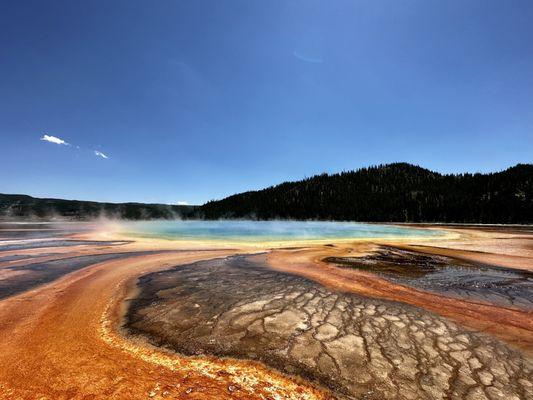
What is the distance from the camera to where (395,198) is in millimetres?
126312

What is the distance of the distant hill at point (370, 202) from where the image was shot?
95438mm

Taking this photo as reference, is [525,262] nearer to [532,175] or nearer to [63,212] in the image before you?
[532,175]

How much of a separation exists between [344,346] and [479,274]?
10998 millimetres

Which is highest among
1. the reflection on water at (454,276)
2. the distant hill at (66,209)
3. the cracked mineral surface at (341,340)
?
the distant hill at (66,209)

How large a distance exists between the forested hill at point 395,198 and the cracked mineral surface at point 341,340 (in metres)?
106

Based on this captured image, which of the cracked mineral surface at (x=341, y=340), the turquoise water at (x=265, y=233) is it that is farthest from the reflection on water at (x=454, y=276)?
the turquoise water at (x=265, y=233)

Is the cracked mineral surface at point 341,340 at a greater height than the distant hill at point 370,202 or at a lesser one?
lesser

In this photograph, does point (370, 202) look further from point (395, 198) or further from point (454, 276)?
point (454, 276)

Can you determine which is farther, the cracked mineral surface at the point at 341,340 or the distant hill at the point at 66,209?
the distant hill at the point at 66,209

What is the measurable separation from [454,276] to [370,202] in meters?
123

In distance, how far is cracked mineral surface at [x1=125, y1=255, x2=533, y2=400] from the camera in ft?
13.7

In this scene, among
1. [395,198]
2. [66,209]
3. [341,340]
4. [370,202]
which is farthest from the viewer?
[66,209]

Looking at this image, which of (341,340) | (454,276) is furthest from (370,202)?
(341,340)

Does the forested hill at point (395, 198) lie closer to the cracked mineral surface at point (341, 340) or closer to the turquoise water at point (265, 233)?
the turquoise water at point (265, 233)
